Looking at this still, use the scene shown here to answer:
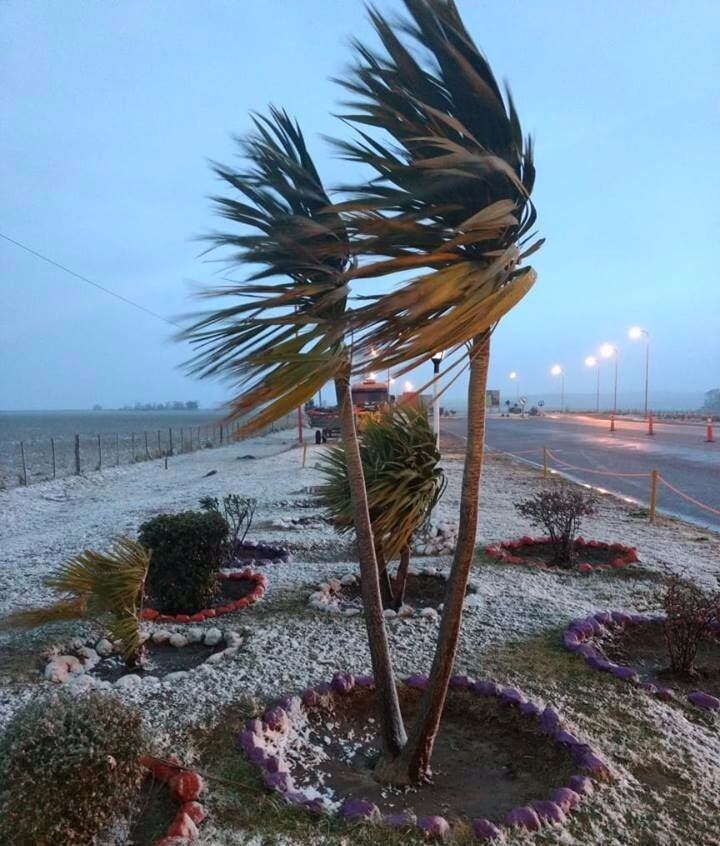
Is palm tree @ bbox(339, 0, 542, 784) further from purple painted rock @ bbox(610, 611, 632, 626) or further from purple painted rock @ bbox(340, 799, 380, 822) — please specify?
purple painted rock @ bbox(610, 611, 632, 626)

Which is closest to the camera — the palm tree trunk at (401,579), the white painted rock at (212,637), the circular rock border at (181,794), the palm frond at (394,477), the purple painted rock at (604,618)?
the circular rock border at (181,794)

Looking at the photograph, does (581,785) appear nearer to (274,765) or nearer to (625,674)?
(274,765)

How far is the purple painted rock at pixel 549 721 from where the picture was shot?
3519 mm

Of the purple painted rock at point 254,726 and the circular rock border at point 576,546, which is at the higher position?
the purple painted rock at point 254,726

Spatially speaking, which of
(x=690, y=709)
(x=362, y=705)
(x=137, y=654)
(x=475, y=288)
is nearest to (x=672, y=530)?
(x=690, y=709)

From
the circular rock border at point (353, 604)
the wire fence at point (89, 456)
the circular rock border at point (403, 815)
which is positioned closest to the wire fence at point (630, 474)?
the circular rock border at point (353, 604)

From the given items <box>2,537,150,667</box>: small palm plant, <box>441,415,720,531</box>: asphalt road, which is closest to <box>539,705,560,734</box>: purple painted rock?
<box>2,537,150,667</box>: small palm plant

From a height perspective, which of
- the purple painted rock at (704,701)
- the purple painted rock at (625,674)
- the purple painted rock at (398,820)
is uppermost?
A: the purple painted rock at (398,820)

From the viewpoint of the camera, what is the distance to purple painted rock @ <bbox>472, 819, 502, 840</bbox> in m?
2.62

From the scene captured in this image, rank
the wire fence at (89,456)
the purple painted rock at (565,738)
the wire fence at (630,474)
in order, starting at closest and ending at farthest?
the purple painted rock at (565,738)
the wire fence at (630,474)
the wire fence at (89,456)

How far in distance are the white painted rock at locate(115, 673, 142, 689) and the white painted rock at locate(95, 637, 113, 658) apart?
0.66m

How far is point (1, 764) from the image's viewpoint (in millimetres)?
2373

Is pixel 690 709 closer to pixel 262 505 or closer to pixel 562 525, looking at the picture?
pixel 562 525

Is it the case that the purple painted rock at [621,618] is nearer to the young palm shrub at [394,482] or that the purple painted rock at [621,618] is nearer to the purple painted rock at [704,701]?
the purple painted rock at [704,701]
